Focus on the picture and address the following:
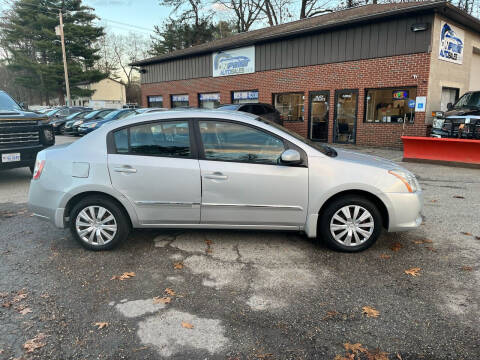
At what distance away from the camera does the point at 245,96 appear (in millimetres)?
18500

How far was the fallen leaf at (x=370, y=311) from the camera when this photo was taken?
114 inches

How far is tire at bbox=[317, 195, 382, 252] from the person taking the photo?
12.9ft

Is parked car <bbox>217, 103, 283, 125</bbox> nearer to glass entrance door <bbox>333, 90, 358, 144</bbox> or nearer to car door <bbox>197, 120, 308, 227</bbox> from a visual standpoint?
glass entrance door <bbox>333, 90, 358, 144</bbox>

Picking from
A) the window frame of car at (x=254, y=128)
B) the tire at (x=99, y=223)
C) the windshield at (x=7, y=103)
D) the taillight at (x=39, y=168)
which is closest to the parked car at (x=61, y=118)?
the windshield at (x=7, y=103)

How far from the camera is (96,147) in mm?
4051

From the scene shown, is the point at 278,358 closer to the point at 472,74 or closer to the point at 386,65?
the point at 386,65

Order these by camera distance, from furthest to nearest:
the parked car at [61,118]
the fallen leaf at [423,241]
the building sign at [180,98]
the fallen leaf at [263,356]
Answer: the building sign at [180,98], the parked car at [61,118], the fallen leaf at [423,241], the fallen leaf at [263,356]

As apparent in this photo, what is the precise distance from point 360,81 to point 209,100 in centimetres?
949

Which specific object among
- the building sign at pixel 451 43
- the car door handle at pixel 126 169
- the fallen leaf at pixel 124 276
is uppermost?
the building sign at pixel 451 43

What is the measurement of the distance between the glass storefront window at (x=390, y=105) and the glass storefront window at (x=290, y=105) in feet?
10.5

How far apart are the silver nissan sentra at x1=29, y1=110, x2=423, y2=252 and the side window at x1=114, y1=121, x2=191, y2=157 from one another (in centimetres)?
1

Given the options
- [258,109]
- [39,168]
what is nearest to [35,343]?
[39,168]

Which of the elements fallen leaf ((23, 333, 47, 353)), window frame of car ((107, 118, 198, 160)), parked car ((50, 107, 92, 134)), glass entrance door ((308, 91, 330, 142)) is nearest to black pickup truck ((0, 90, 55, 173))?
window frame of car ((107, 118, 198, 160))

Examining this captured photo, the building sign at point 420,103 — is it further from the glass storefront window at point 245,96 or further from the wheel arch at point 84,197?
the wheel arch at point 84,197
